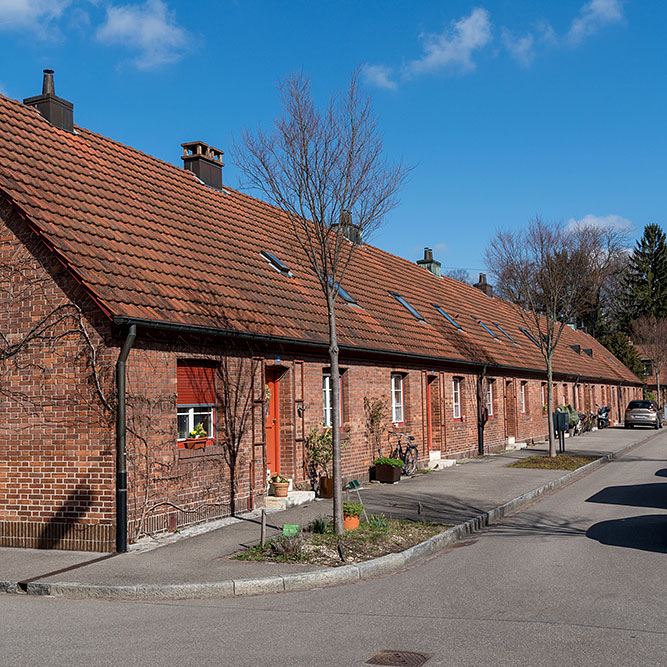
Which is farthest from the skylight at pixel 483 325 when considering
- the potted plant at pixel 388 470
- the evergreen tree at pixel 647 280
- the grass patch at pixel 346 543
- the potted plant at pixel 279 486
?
the evergreen tree at pixel 647 280

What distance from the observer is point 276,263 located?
16.9 meters

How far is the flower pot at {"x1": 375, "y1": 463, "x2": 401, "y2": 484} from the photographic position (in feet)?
54.8

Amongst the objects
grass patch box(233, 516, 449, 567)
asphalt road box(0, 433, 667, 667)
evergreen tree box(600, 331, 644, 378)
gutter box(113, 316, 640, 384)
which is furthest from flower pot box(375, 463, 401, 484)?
evergreen tree box(600, 331, 644, 378)

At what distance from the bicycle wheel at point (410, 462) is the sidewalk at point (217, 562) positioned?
313 cm

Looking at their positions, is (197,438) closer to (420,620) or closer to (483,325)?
(420,620)

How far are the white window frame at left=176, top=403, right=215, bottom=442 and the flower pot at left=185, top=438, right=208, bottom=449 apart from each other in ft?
0.32

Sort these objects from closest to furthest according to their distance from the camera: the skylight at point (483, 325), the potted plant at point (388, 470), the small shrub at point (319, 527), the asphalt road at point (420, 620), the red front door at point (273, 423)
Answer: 1. the asphalt road at point (420, 620)
2. the small shrub at point (319, 527)
3. the red front door at point (273, 423)
4. the potted plant at point (388, 470)
5. the skylight at point (483, 325)

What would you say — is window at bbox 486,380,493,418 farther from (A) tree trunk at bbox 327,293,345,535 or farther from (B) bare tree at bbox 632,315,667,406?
(B) bare tree at bbox 632,315,667,406

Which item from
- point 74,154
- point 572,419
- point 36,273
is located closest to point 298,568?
point 36,273

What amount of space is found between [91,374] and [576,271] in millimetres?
16946

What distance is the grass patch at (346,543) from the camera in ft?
29.7

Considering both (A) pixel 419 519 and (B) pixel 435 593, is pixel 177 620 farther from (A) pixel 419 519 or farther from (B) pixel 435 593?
(A) pixel 419 519

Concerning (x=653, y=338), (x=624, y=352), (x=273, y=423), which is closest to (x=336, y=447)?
(x=273, y=423)

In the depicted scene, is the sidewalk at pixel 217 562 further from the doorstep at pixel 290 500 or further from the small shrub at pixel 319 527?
the small shrub at pixel 319 527
